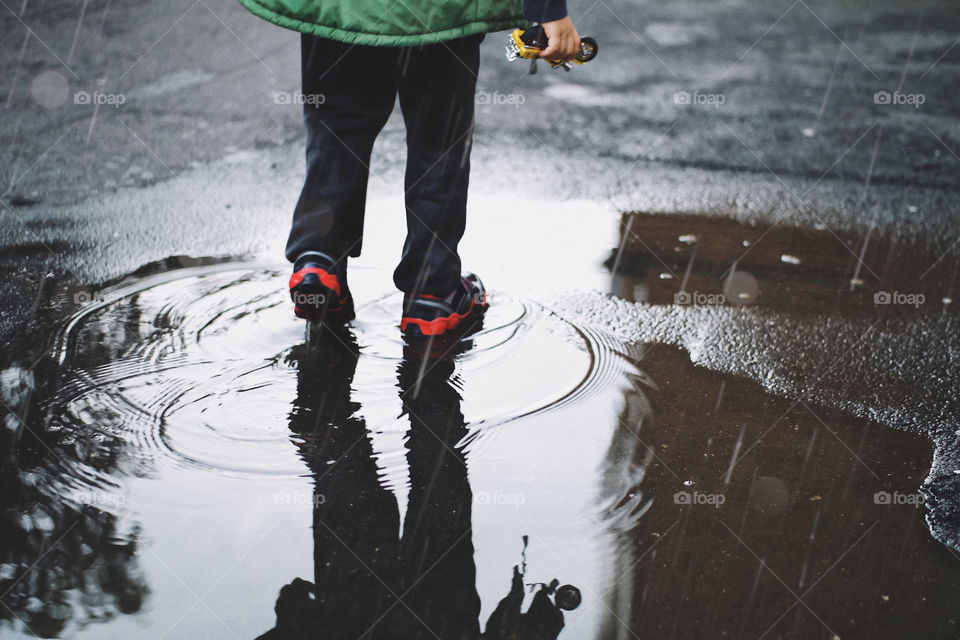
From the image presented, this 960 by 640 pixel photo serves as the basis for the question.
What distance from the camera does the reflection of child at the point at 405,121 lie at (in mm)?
2445

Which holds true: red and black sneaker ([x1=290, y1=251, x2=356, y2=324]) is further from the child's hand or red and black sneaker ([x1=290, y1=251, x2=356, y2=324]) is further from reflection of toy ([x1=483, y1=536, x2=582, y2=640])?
reflection of toy ([x1=483, y1=536, x2=582, y2=640])

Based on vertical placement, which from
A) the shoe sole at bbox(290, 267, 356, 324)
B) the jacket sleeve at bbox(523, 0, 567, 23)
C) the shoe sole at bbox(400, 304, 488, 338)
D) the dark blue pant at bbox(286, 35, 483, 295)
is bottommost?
the shoe sole at bbox(400, 304, 488, 338)

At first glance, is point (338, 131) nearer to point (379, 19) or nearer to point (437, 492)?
point (379, 19)

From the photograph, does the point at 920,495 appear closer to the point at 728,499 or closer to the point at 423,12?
the point at 728,499

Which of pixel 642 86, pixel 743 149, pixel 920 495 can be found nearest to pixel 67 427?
pixel 920 495

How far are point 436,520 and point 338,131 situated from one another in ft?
4.13

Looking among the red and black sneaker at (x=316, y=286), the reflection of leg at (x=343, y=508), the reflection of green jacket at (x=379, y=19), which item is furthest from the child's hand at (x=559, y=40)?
the reflection of leg at (x=343, y=508)

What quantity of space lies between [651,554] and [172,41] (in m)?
5.19

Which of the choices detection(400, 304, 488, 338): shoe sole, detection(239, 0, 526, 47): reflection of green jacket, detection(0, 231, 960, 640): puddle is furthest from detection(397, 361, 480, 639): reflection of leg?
detection(239, 0, 526, 47): reflection of green jacket

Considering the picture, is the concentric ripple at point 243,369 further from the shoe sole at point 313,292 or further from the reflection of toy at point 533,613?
the reflection of toy at point 533,613

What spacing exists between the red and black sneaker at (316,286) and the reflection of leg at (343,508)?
164 millimetres

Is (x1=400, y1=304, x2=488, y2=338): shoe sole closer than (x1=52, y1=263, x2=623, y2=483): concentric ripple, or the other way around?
(x1=52, y1=263, x2=623, y2=483): concentric ripple

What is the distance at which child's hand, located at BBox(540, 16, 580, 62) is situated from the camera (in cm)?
243

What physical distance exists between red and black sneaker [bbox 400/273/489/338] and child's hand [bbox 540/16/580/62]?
76 cm
